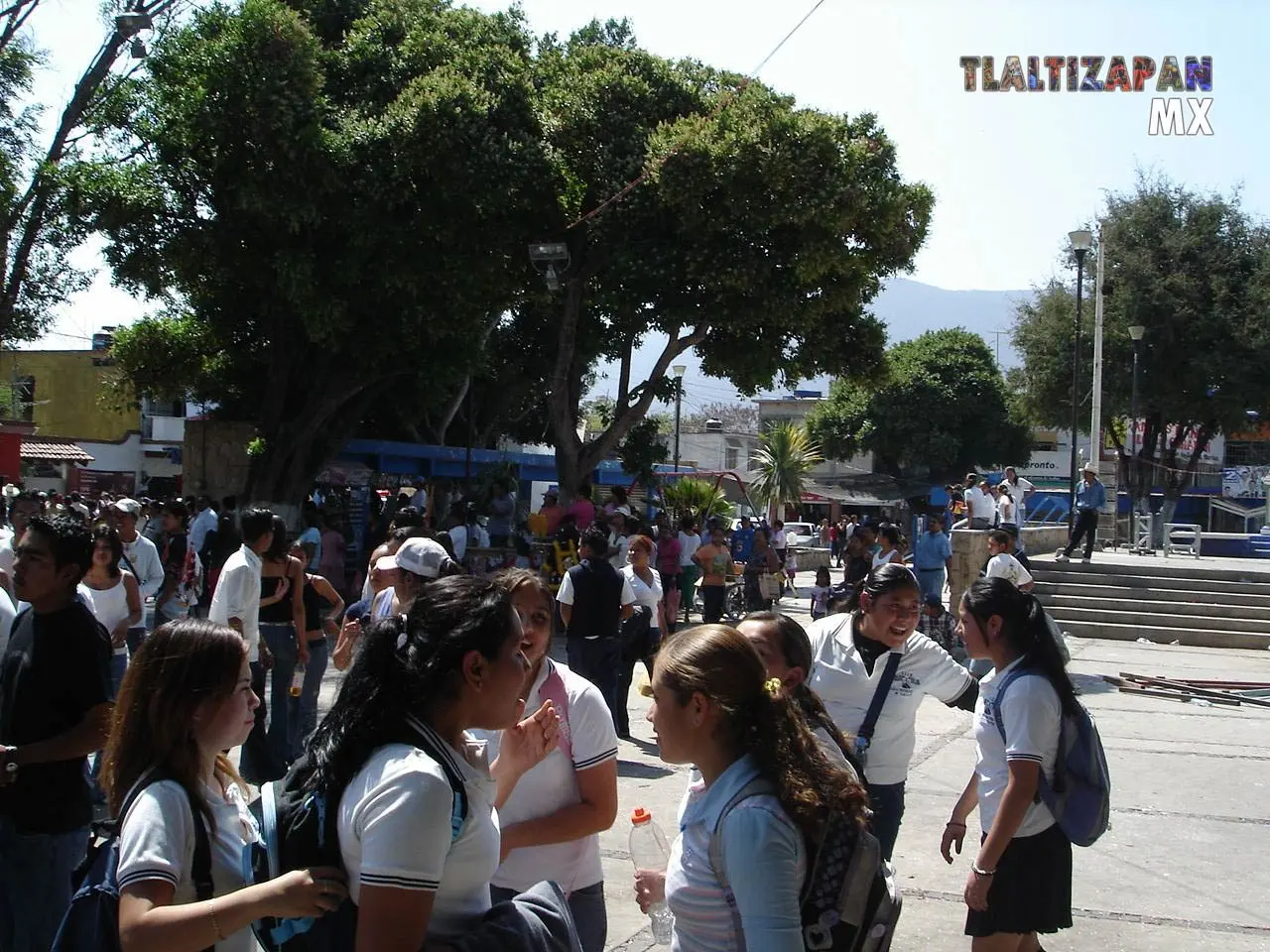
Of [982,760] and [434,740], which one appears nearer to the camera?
[434,740]

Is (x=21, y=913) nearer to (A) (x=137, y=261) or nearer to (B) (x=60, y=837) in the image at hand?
(B) (x=60, y=837)

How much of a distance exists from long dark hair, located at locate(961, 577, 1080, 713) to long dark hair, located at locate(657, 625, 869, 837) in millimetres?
1581

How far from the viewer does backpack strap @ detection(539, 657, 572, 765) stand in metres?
3.22

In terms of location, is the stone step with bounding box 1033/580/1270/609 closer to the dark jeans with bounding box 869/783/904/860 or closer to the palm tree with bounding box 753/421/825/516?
the dark jeans with bounding box 869/783/904/860

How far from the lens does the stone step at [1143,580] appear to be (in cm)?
2003

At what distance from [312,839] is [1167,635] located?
19.0 m

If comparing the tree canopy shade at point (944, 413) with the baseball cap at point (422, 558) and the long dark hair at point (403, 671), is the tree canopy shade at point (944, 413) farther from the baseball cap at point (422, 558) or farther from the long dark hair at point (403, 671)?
the long dark hair at point (403, 671)

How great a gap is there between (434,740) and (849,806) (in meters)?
0.78

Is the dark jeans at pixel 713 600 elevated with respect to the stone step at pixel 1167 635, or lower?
elevated

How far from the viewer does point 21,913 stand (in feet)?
12.1

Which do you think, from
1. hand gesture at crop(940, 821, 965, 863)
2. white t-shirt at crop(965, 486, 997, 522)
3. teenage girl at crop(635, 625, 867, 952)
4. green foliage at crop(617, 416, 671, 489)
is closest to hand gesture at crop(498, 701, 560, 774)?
teenage girl at crop(635, 625, 867, 952)

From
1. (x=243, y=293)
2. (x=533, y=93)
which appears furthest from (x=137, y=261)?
(x=533, y=93)

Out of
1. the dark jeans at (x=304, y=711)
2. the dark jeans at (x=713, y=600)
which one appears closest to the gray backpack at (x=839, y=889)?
the dark jeans at (x=304, y=711)

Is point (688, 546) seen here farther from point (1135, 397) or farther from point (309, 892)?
point (1135, 397)
